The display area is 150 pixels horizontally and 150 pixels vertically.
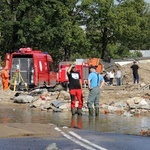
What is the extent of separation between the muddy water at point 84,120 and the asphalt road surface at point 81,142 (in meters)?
1.73

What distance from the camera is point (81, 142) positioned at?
37.0 ft

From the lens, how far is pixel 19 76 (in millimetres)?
32250

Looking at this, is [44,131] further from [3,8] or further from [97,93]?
[3,8]

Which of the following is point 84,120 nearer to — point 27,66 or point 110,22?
point 27,66

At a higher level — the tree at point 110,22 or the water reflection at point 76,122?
the tree at point 110,22

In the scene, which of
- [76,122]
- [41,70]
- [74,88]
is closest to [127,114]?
[74,88]

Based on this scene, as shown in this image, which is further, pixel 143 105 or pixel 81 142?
pixel 143 105

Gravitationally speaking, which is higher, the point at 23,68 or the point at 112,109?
the point at 23,68

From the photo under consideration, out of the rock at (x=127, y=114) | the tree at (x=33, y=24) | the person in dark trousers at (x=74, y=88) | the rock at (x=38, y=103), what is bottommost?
the rock at (x=127, y=114)

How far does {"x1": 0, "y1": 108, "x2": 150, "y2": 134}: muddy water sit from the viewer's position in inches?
598

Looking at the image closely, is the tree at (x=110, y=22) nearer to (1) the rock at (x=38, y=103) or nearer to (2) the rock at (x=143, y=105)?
(1) the rock at (x=38, y=103)

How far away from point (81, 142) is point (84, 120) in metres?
5.89

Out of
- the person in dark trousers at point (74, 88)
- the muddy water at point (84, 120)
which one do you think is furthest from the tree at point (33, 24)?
the person in dark trousers at point (74, 88)

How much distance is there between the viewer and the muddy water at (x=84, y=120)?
49.8 feet
